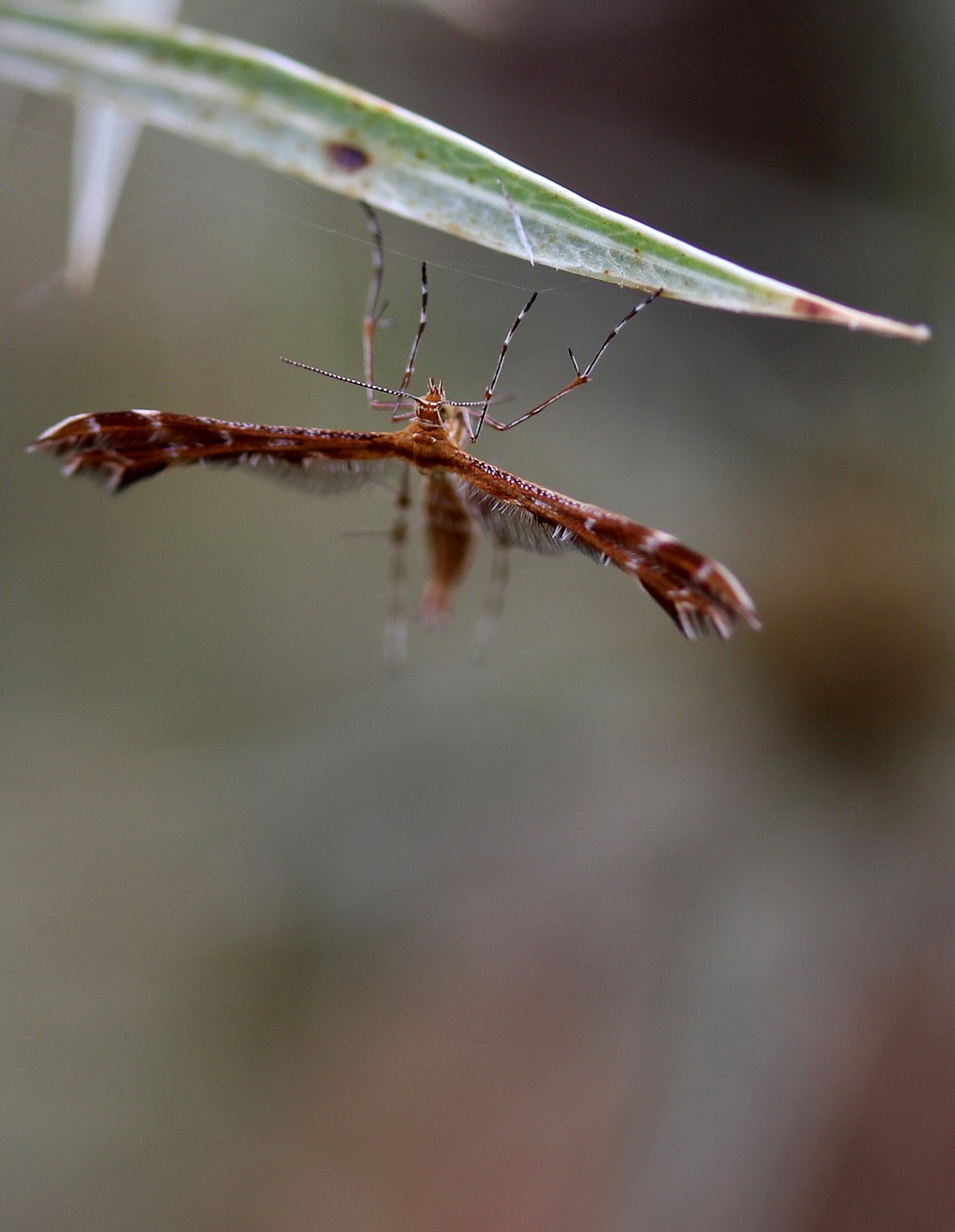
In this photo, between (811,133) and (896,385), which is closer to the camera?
(896,385)

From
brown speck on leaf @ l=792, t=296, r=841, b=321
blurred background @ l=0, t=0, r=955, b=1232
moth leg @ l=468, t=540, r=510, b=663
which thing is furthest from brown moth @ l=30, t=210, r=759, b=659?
moth leg @ l=468, t=540, r=510, b=663

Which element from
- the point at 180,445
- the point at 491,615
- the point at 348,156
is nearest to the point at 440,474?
the point at 180,445

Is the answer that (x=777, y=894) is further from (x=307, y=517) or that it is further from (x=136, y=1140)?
(x=136, y=1140)

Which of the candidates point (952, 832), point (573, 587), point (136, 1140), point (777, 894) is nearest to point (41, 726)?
point (136, 1140)

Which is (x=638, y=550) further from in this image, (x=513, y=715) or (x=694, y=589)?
(x=513, y=715)

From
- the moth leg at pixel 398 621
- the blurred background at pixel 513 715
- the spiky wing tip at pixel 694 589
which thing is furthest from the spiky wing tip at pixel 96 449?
the moth leg at pixel 398 621

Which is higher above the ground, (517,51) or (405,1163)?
(517,51)

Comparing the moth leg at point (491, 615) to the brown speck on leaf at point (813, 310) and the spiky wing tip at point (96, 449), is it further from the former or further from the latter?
the brown speck on leaf at point (813, 310)
